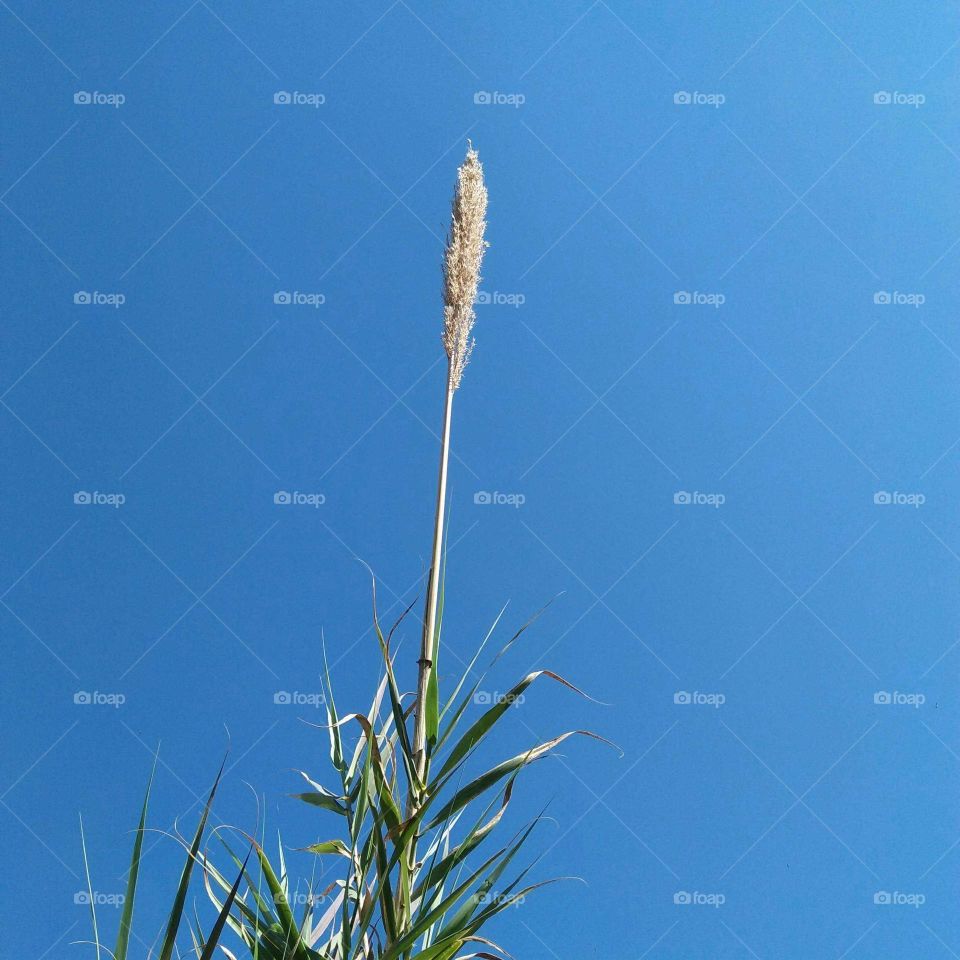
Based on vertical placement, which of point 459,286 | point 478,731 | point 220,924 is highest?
point 459,286

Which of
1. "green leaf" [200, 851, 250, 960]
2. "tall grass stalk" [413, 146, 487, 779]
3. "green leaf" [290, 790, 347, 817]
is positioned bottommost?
"green leaf" [200, 851, 250, 960]

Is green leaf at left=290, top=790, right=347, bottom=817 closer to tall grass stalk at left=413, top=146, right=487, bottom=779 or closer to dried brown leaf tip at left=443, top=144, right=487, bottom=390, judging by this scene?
tall grass stalk at left=413, top=146, right=487, bottom=779

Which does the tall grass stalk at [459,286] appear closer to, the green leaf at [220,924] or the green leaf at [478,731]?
the green leaf at [478,731]

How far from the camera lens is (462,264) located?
2770mm

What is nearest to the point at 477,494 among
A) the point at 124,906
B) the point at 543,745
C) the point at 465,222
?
the point at 465,222

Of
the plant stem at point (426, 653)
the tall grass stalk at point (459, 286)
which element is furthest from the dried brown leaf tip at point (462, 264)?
the plant stem at point (426, 653)

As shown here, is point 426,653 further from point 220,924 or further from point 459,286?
point 459,286

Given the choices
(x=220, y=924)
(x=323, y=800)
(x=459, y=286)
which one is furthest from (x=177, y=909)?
(x=459, y=286)

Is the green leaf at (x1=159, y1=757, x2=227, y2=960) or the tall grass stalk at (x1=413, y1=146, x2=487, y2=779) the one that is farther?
the tall grass stalk at (x1=413, y1=146, x2=487, y2=779)

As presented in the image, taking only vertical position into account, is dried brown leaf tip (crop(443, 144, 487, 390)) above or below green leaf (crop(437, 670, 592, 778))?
above

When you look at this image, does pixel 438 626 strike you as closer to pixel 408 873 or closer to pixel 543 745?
pixel 543 745

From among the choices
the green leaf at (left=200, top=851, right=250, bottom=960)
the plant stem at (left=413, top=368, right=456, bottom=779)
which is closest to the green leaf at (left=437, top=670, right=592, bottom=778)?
the plant stem at (left=413, top=368, right=456, bottom=779)

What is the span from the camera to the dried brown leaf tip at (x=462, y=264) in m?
2.71

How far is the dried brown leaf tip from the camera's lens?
271 cm
